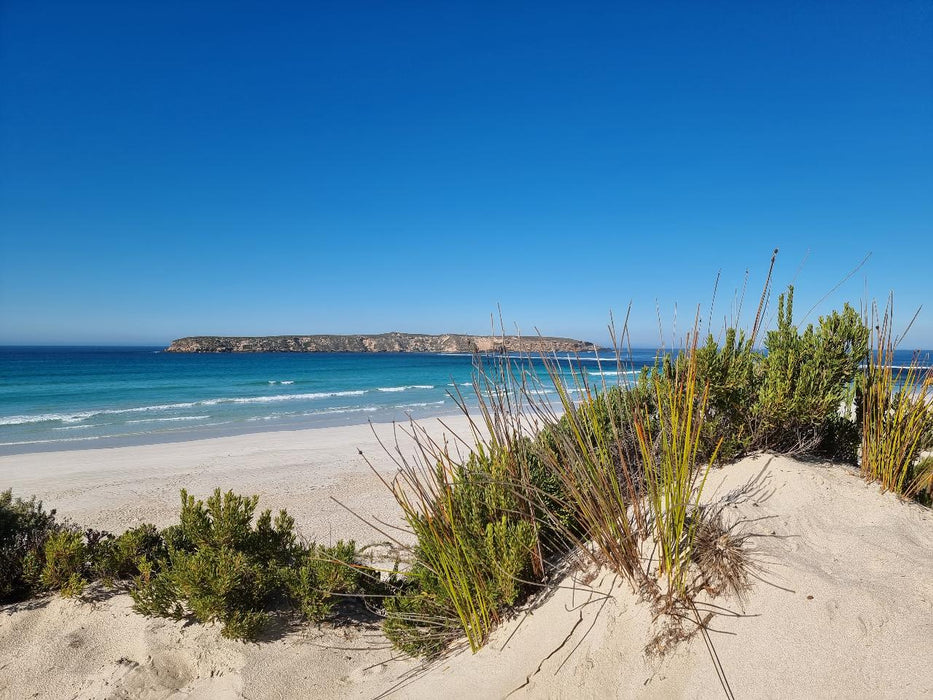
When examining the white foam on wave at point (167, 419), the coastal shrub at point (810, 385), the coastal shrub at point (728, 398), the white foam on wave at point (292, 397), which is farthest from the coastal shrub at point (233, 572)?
the white foam on wave at point (292, 397)

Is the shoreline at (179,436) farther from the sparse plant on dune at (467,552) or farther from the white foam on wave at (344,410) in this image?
the sparse plant on dune at (467,552)

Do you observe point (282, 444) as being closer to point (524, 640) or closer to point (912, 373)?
point (524, 640)

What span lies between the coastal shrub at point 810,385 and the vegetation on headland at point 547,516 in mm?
13

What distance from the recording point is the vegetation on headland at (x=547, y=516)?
7.93 ft

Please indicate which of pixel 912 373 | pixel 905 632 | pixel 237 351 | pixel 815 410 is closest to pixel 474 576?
pixel 905 632

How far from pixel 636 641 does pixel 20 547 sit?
13.2 ft

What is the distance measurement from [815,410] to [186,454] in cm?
1069

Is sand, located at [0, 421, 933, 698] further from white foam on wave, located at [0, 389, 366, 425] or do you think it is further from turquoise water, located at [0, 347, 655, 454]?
white foam on wave, located at [0, 389, 366, 425]

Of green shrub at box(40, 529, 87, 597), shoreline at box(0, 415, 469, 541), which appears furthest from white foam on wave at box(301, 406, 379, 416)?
green shrub at box(40, 529, 87, 597)

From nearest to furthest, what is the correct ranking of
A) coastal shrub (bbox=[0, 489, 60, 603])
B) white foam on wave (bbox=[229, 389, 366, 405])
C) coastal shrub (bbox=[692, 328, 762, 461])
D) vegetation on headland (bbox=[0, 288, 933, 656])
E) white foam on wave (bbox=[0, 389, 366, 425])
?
vegetation on headland (bbox=[0, 288, 933, 656]), coastal shrub (bbox=[0, 489, 60, 603]), coastal shrub (bbox=[692, 328, 762, 461]), white foam on wave (bbox=[0, 389, 366, 425]), white foam on wave (bbox=[229, 389, 366, 405])

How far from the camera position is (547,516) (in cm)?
289

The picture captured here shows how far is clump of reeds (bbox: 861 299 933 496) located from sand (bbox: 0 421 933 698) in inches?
6.6

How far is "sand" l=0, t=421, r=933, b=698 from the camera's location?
2.00 m

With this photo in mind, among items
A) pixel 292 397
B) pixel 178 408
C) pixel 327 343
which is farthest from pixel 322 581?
pixel 327 343
